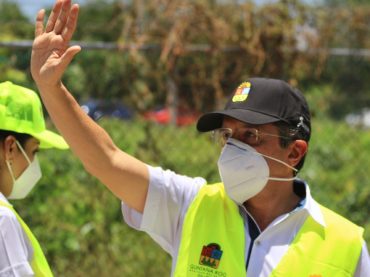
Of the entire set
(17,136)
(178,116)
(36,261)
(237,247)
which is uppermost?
(17,136)

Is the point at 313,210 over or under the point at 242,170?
under

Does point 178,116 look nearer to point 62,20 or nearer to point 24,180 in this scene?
point 24,180

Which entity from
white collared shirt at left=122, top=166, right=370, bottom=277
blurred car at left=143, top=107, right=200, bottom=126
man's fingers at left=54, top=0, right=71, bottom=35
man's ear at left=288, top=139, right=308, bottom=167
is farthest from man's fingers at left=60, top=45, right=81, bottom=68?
blurred car at left=143, top=107, right=200, bottom=126

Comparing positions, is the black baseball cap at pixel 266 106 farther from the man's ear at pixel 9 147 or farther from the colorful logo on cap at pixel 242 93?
the man's ear at pixel 9 147

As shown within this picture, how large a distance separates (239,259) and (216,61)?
10.6ft

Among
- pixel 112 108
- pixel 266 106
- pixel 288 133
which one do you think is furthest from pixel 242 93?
pixel 112 108

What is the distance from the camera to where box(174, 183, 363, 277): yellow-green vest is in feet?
8.66

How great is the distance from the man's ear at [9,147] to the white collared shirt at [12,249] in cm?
39

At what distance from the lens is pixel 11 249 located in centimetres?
255

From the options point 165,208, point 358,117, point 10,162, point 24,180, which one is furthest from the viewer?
point 358,117

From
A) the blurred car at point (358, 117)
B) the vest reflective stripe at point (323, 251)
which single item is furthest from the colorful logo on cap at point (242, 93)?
the blurred car at point (358, 117)

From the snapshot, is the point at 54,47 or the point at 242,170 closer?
the point at 54,47

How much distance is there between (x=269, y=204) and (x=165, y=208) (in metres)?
0.39

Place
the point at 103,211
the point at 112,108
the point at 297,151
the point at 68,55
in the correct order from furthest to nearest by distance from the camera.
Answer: the point at 112,108
the point at 103,211
the point at 297,151
the point at 68,55
